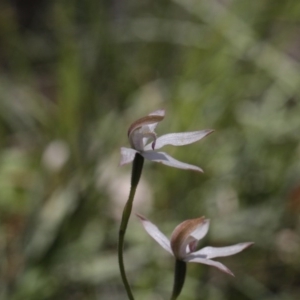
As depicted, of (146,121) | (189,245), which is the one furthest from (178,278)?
(146,121)

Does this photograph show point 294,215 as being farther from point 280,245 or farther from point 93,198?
point 93,198

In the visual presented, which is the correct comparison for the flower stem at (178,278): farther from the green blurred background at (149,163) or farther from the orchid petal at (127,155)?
the green blurred background at (149,163)

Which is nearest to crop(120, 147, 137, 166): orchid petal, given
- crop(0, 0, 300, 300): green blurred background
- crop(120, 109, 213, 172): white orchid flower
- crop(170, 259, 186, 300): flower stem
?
crop(120, 109, 213, 172): white orchid flower

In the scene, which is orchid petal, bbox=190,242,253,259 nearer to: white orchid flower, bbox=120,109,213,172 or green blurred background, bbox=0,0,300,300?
white orchid flower, bbox=120,109,213,172

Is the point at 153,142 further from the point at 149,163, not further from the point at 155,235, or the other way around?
the point at 149,163

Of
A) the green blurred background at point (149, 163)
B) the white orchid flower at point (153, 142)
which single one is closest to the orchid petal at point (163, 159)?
the white orchid flower at point (153, 142)

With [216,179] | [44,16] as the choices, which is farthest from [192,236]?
[44,16]

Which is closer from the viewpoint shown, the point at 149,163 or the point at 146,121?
the point at 146,121
